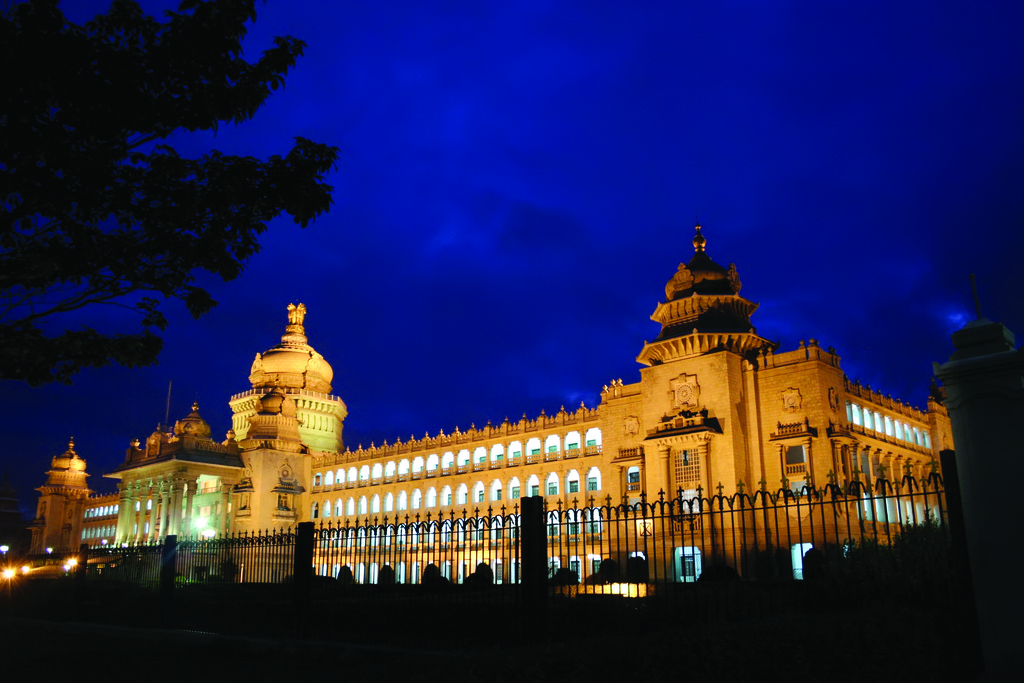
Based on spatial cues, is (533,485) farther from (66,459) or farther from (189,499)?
(66,459)

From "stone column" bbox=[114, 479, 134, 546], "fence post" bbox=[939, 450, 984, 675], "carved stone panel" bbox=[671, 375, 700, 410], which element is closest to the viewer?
"fence post" bbox=[939, 450, 984, 675]

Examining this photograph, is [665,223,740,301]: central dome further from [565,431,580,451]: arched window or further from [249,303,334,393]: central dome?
[249,303,334,393]: central dome

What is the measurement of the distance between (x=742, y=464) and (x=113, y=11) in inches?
1512

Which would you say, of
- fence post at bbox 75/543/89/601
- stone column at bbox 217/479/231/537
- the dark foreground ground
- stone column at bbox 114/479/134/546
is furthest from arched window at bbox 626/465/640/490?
stone column at bbox 114/479/134/546

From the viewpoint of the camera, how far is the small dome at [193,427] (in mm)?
73812

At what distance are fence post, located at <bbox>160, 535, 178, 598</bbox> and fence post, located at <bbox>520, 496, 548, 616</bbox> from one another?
1319 cm

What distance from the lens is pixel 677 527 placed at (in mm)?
44125

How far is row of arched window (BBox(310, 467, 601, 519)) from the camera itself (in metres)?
57.1

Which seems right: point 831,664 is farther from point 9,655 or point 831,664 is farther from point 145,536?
point 145,536

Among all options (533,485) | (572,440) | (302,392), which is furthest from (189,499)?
(572,440)

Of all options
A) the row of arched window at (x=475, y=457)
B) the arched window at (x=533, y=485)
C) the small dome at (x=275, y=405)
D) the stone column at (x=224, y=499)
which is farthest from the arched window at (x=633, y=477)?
the stone column at (x=224, y=499)

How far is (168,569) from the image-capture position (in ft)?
77.5

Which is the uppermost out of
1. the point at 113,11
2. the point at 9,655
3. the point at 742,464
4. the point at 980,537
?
the point at 113,11

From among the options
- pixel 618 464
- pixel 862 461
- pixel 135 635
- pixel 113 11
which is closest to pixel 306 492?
pixel 618 464
